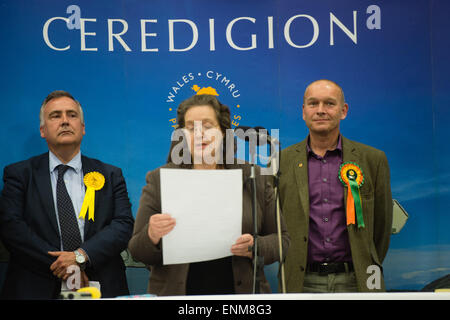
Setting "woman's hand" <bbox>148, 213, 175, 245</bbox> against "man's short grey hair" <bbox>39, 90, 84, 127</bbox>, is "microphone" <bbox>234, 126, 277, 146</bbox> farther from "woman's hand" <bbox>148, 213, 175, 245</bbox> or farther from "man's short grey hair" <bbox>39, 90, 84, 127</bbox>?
"man's short grey hair" <bbox>39, 90, 84, 127</bbox>

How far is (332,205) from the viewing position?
366cm

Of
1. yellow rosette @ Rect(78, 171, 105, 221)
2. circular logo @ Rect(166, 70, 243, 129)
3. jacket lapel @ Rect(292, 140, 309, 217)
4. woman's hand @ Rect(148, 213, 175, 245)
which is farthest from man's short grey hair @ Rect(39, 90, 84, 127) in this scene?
jacket lapel @ Rect(292, 140, 309, 217)

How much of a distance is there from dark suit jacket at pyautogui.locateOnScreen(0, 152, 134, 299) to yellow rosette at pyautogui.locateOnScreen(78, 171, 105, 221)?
3cm

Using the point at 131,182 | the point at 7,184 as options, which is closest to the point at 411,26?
the point at 131,182

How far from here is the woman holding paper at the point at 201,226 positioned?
311 centimetres

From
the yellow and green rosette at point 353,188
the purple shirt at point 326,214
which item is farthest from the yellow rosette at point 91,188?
the yellow and green rosette at point 353,188

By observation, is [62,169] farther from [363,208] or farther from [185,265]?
[363,208]

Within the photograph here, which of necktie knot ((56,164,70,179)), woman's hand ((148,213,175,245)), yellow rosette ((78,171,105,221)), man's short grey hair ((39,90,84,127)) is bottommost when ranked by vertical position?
woman's hand ((148,213,175,245))

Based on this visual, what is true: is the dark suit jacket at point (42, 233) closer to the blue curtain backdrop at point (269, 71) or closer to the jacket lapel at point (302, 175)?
the blue curtain backdrop at point (269, 71)

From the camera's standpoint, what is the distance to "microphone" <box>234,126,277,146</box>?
2943mm

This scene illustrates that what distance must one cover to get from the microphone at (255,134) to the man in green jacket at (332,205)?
30.1 inches

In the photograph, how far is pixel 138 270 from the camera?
401cm

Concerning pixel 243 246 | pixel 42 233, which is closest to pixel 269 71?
pixel 243 246
